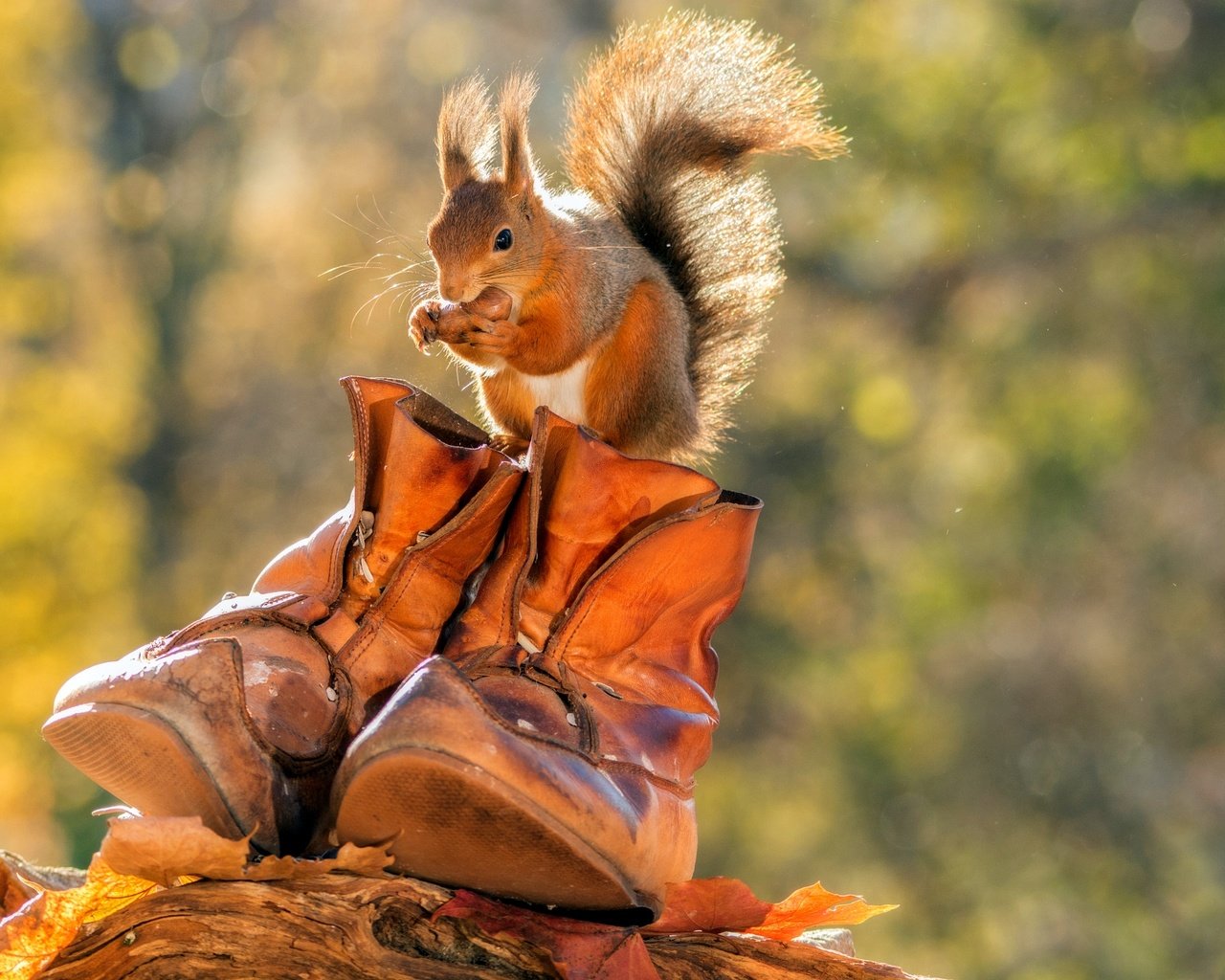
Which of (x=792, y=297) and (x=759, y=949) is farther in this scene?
(x=792, y=297)

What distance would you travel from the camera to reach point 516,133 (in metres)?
2.17

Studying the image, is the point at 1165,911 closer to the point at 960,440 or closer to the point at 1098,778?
the point at 1098,778

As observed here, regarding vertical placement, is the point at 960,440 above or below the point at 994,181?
below

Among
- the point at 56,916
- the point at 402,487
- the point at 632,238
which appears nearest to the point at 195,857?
the point at 56,916

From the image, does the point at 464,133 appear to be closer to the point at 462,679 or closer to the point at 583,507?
the point at 583,507

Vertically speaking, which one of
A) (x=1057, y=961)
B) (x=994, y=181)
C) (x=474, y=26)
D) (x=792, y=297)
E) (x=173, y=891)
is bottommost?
(x=173, y=891)

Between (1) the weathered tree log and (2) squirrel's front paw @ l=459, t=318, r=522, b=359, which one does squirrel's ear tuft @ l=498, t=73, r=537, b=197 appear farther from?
(1) the weathered tree log

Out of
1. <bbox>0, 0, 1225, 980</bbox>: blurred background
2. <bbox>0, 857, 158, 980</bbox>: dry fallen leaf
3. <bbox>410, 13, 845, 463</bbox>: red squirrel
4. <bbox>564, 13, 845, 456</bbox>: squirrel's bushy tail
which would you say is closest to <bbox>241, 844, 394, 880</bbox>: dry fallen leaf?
<bbox>0, 857, 158, 980</bbox>: dry fallen leaf

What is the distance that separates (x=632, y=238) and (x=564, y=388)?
31 cm

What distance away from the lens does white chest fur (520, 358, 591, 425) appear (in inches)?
80.7

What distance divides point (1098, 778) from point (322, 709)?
6869 millimetres

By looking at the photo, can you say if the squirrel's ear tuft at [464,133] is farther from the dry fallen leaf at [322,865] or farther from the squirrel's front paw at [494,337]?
the dry fallen leaf at [322,865]

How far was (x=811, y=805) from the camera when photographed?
838 centimetres

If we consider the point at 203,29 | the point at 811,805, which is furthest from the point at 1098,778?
the point at 203,29
